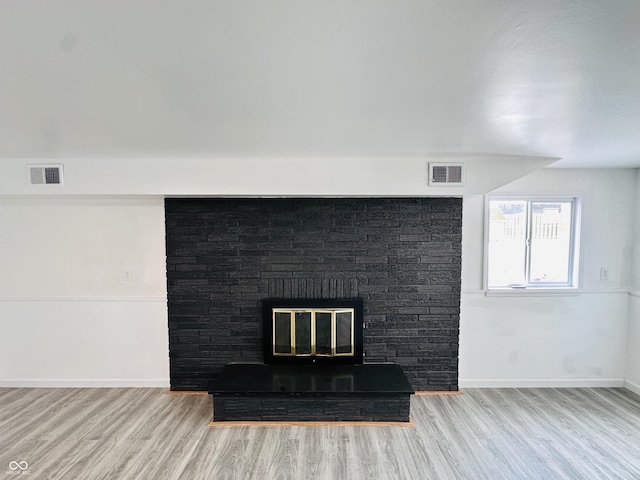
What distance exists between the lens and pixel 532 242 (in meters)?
3.35

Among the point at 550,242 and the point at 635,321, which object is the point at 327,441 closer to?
the point at 550,242

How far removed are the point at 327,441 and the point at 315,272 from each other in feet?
4.70

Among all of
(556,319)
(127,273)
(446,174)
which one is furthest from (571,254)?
(127,273)

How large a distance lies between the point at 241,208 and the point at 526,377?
11.1 feet

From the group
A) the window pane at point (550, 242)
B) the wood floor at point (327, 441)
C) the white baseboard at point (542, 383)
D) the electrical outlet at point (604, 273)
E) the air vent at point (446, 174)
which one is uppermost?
the air vent at point (446, 174)

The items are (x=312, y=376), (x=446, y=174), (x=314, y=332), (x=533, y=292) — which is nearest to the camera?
(x=446, y=174)

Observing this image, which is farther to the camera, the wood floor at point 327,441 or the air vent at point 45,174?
the air vent at point 45,174

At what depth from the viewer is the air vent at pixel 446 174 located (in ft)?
8.71

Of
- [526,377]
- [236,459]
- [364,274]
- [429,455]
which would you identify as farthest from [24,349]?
[526,377]

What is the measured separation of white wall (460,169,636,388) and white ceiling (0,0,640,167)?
162 centimetres

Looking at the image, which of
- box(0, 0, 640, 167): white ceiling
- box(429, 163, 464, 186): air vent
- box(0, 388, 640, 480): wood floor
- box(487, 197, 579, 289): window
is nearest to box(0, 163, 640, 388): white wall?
box(487, 197, 579, 289): window

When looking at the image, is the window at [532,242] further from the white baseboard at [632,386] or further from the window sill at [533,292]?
the white baseboard at [632,386]

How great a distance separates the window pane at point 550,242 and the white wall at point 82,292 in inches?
151

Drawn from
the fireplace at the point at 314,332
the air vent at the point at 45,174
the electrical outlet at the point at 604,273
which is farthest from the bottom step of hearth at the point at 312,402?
the electrical outlet at the point at 604,273
